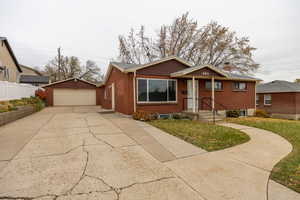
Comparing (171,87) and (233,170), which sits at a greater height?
(171,87)

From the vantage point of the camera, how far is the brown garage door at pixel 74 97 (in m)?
19.8

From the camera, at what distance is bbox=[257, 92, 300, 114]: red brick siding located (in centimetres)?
1898

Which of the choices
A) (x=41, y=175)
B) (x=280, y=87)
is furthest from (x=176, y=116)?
(x=280, y=87)

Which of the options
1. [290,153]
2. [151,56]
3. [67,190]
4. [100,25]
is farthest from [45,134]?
[151,56]

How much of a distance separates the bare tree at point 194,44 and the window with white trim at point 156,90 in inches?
480

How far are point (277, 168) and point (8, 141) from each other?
746cm

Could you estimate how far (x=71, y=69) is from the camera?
34188mm

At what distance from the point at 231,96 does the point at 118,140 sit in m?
11.1

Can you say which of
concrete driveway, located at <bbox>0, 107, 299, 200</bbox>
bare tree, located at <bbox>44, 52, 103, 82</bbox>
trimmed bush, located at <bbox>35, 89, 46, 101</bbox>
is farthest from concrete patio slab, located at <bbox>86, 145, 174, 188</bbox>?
bare tree, located at <bbox>44, 52, 103, 82</bbox>

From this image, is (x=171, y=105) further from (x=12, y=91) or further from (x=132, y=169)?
(x=12, y=91)

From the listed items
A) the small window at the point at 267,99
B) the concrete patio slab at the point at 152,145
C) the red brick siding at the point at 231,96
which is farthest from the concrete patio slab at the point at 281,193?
the small window at the point at 267,99

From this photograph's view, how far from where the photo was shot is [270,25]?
44.6 ft

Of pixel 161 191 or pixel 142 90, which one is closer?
pixel 161 191

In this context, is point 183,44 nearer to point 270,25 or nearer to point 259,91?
point 270,25
